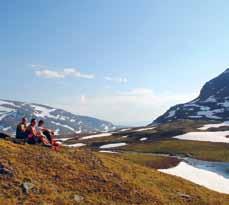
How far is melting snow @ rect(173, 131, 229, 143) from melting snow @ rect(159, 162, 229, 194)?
132 ft

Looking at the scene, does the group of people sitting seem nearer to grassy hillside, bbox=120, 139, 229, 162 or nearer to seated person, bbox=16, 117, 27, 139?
seated person, bbox=16, 117, 27, 139

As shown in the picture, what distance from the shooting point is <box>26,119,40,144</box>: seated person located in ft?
109

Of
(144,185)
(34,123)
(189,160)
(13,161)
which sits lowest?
(189,160)

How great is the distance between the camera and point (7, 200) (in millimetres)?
23625

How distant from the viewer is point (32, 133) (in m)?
33.8

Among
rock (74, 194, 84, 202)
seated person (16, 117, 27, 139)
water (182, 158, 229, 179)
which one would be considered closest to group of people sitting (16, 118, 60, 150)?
seated person (16, 117, 27, 139)

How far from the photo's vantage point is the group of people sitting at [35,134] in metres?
33.4

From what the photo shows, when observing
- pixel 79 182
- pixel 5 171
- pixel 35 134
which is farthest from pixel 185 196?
pixel 5 171

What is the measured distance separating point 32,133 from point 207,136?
99.4 metres

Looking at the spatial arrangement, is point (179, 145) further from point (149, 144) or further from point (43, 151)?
point (43, 151)

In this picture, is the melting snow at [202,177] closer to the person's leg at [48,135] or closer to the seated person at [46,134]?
the seated person at [46,134]

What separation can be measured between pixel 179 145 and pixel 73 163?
265 ft

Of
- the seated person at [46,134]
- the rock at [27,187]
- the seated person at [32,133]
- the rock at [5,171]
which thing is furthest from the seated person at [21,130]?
the rock at [27,187]

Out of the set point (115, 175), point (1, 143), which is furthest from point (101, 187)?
point (1, 143)
